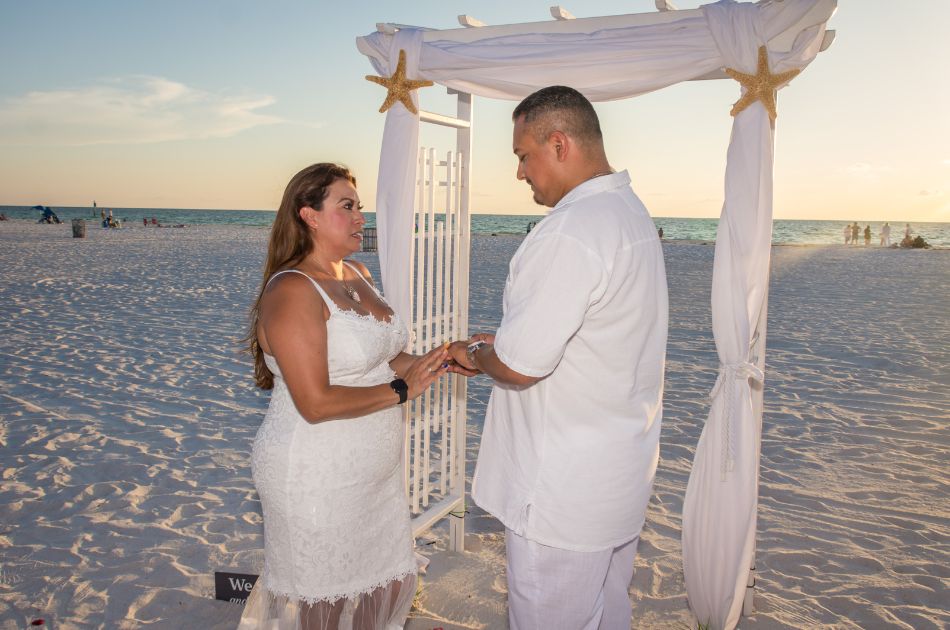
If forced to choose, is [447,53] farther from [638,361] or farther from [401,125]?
[638,361]

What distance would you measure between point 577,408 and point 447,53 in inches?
96.4

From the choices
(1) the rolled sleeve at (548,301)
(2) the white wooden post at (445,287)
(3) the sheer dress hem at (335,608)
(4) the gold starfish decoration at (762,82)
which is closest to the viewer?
(1) the rolled sleeve at (548,301)

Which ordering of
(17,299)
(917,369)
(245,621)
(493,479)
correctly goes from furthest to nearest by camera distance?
(17,299), (917,369), (245,621), (493,479)

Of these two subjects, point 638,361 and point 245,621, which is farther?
point 245,621

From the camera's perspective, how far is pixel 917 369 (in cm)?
936

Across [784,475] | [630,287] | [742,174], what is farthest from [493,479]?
[784,475]

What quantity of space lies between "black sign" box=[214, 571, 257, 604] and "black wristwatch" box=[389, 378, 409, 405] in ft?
5.41

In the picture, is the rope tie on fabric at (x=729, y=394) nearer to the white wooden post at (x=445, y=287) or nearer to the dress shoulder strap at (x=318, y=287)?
the white wooden post at (x=445, y=287)

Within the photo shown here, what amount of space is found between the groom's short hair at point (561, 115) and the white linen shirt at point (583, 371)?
18cm

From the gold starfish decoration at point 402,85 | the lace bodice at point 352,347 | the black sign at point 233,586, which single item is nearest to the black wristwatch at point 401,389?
the lace bodice at point 352,347

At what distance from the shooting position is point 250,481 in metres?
5.48

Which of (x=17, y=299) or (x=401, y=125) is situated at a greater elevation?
(x=401, y=125)

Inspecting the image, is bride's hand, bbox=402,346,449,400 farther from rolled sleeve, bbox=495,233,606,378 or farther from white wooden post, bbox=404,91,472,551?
white wooden post, bbox=404,91,472,551

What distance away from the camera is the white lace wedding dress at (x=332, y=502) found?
2783 mm
